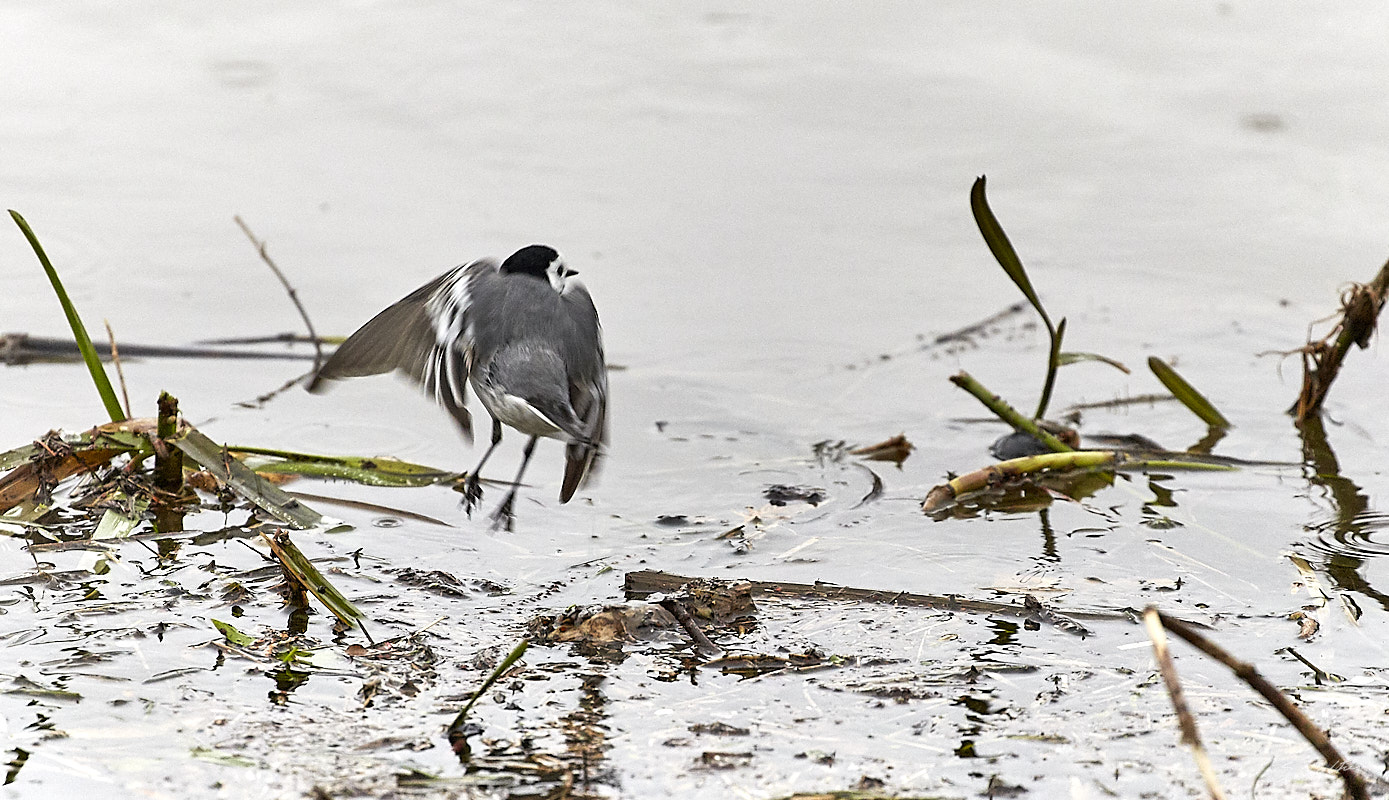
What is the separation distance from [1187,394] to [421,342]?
2.73m

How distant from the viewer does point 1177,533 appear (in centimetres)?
457

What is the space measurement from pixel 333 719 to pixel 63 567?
4.04 ft

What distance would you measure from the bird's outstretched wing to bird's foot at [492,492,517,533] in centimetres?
31

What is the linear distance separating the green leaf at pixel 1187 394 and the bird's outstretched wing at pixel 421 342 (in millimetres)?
2395

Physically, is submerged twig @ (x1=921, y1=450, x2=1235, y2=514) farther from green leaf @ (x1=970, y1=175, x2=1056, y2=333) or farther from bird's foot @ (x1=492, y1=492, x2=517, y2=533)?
bird's foot @ (x1=492, y1=492, x2=517, y2=533)

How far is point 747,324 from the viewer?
668 cm

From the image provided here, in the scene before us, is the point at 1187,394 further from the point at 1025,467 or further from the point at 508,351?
the point at 508,351

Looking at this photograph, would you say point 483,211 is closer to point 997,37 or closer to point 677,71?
point 677,71

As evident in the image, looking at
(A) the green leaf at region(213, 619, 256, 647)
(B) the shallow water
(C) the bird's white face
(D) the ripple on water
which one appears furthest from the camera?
(C) the bird's white face

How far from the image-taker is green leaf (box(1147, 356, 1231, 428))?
5426mm

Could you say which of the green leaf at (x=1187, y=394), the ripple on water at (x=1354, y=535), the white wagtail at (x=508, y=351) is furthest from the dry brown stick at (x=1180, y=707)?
the green leaf at (x=1187, y=394)

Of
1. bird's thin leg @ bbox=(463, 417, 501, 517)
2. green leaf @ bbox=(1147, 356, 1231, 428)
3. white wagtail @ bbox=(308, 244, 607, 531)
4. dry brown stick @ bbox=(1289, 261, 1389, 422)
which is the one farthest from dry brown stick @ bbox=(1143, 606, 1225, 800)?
dry brown stick @ bbox=(1289, 261, 1389, 422)

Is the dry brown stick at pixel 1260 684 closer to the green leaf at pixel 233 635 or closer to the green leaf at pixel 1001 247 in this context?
the green leaf at pixel 233 635

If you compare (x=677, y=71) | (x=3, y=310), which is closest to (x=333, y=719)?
(x=3, y=310)
